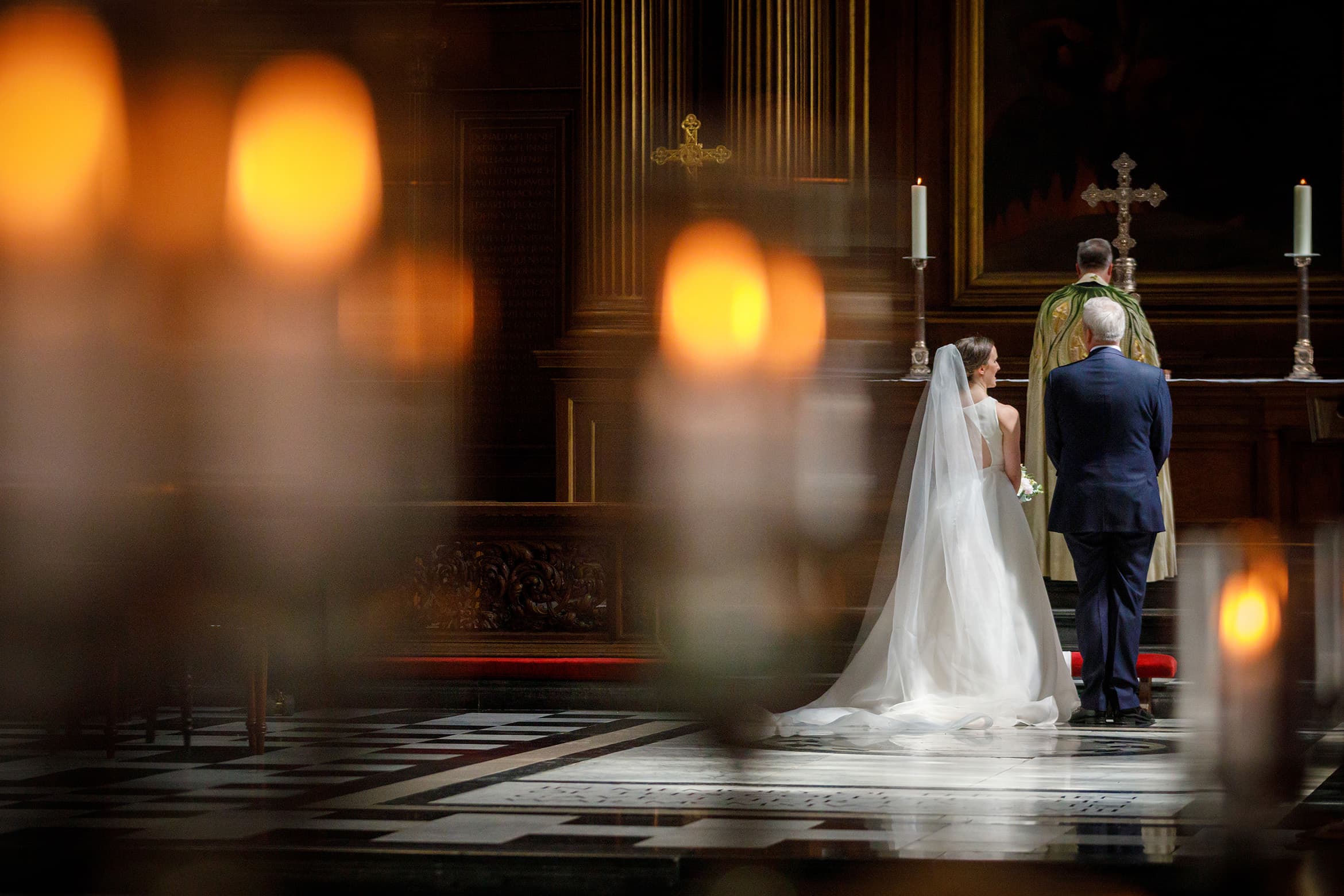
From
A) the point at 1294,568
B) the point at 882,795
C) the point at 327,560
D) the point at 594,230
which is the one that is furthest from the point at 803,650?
the point at 1294,568

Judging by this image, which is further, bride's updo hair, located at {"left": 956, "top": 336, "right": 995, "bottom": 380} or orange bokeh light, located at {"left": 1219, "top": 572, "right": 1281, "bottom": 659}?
bride's updo hair, located at {"left": 956, "top": 336, "right": 995, "bottom": 380}

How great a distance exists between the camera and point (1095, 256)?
5938mm

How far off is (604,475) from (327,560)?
168 cm

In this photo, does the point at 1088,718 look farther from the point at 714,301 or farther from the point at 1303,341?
the point at 714,301

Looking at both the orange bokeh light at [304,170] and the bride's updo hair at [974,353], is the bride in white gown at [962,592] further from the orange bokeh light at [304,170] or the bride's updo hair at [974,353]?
the orange bokeh light at [304,170]

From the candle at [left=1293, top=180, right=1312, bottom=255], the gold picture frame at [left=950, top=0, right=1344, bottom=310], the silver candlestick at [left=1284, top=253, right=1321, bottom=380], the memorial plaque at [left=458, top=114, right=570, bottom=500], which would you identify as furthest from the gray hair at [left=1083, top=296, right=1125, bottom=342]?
the memorial plaque at [left=458, top=114, right=570, bottom=500]

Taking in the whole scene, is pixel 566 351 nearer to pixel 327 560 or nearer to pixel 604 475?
pixel 604 475

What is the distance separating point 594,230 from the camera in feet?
9.74

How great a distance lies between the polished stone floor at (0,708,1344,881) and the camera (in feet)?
3.97

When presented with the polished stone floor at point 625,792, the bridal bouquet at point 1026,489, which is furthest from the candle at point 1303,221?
the polished stone floor at point 625,792

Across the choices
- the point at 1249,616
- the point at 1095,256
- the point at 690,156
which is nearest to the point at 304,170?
the point at 1249,616

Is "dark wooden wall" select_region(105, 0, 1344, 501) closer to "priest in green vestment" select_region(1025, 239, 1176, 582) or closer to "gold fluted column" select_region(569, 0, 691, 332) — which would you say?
"gold fluted column" select_region(569, 0, 691, 332)

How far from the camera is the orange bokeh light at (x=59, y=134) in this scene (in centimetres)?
93

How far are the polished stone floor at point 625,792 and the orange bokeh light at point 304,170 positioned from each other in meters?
0.29
